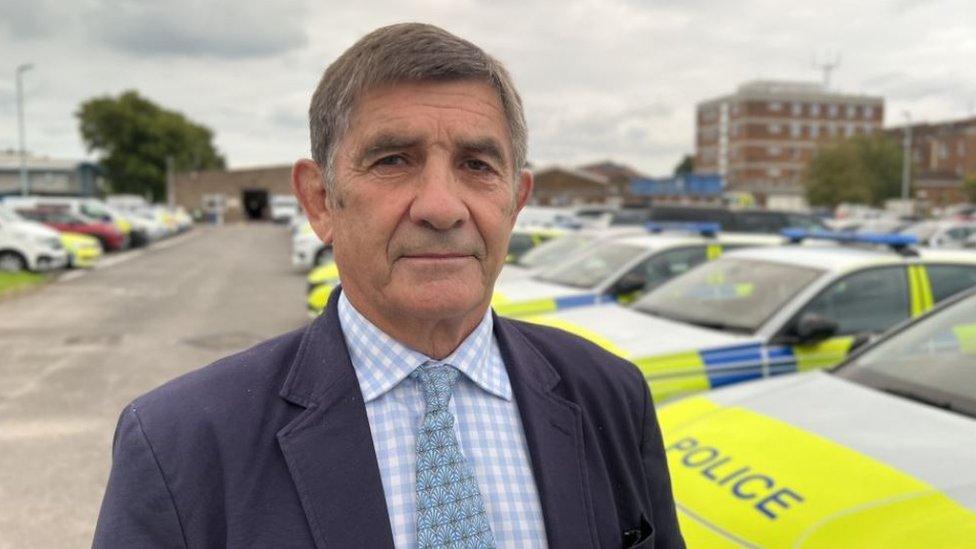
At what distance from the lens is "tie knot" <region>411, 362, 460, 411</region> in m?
1.49

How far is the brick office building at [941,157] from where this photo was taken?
265 ft

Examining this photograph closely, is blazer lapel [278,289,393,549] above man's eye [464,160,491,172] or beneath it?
beneath

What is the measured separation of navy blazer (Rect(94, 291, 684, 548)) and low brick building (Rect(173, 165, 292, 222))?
72.9m

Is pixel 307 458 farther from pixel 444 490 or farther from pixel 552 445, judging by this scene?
pixel 552 445

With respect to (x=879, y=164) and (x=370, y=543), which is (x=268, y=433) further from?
(x=879, y=164)

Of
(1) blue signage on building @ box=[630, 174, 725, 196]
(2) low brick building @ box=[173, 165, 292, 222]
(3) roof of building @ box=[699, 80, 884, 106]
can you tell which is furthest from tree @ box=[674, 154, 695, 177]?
(1) blue signage on building @ box=[630, 174, 725, 196]

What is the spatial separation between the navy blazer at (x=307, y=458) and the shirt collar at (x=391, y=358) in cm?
3

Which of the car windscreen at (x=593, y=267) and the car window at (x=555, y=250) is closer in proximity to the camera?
the car windscreen at (x=593, y=267)

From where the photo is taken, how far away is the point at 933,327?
150 inches

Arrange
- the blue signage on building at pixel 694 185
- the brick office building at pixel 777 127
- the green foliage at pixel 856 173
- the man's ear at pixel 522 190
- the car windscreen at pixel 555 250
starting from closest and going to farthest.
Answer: the man's ear at pixel 522 190, the car windscreen at pixel 555 250, the blue signage on building at pixel 694 185, the green foliage at pixel 856 173, the brick office building at pixel 777 127

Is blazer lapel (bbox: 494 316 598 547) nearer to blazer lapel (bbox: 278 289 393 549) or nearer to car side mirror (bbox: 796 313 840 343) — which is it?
blazer lapel (bbox: 278 289 393 549)

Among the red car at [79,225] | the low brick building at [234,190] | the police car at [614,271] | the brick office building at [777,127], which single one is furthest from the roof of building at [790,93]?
the police car at [614,271]

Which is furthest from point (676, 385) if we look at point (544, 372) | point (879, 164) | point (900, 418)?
point (879, 164)

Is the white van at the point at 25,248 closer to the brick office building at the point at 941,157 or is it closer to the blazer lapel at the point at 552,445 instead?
the blazer lapel at the point at 552,445
